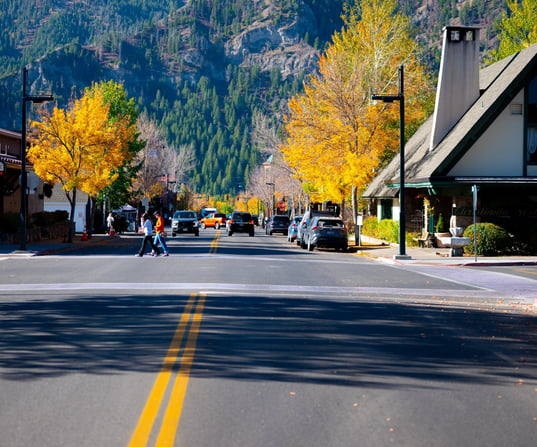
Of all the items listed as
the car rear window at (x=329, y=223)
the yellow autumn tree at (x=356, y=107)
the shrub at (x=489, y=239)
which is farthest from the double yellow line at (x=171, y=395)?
the yellow autumn tree at (x=356, y=107)

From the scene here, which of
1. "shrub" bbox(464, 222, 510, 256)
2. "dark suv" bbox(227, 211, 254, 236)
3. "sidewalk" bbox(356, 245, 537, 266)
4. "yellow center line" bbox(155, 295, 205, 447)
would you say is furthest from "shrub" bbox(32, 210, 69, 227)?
"yellow center line" bbox(155, 295, 205, 447)

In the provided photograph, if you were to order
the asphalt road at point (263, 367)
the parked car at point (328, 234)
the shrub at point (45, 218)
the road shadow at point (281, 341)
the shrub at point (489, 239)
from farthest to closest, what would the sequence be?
1. the shrub at point (45, 218)
2. the parked car at point (328, 234)
3. the shrub at point (489, 239)
4. the road shadow at point (281, 341)
5. the asphalt road at point (263, 367)

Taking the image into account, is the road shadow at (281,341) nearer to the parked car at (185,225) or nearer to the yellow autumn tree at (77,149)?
the yellow autumn tree at (77,149)

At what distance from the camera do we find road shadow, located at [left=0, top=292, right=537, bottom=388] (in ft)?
28.1

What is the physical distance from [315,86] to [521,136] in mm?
15896

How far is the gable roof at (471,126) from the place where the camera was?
35.3 meters

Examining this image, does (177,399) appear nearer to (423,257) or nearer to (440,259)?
(440,259)

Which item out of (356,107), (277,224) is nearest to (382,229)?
(356,107)

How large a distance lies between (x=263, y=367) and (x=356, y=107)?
3812 cm

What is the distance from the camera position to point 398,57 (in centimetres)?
5047

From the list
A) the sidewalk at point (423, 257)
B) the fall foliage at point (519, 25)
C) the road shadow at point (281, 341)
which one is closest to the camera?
the road shadow at point (281, 341)

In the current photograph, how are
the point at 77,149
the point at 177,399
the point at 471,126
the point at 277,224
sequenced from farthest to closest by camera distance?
the point at 277,224
the point at 77,149
the point at 471,126
the point at 177,399

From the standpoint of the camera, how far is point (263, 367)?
8742 millimetres

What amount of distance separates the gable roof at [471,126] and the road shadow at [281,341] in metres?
21.6
